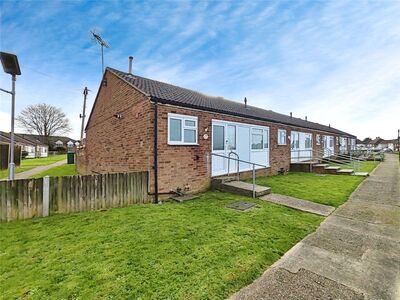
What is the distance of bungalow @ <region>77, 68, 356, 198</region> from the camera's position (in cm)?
730

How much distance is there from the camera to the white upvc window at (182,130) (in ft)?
24.8

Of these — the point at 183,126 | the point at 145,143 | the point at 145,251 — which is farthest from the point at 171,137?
the point at 145,251

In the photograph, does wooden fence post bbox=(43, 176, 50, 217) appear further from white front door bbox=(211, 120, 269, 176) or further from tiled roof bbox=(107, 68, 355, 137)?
white front door bbox=(211, 120, 269, 176)

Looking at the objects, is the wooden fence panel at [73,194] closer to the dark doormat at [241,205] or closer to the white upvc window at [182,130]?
the white upvc window at [182,130]

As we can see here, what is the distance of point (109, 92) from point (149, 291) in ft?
35.1

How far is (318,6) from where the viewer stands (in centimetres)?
827

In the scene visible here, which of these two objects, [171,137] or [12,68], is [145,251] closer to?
[171,137]

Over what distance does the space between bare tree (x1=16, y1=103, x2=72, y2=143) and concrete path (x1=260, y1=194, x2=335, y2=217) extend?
2282 inches

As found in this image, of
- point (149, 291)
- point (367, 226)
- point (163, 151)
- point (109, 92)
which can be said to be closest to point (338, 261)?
point (367, 226)

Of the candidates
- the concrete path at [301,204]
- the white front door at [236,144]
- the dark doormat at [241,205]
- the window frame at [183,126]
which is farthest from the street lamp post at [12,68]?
the concrete path at [301,204]

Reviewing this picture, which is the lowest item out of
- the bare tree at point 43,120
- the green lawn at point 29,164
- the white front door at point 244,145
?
the green lawn at point 29,164

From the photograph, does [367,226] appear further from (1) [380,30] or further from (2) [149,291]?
(1) [380,30]

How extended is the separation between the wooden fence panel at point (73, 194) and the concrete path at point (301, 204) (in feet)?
14.2

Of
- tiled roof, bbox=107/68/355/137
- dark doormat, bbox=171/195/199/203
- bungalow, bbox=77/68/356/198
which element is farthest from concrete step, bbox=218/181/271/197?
tiled roof, bbox=107/68/355/137
